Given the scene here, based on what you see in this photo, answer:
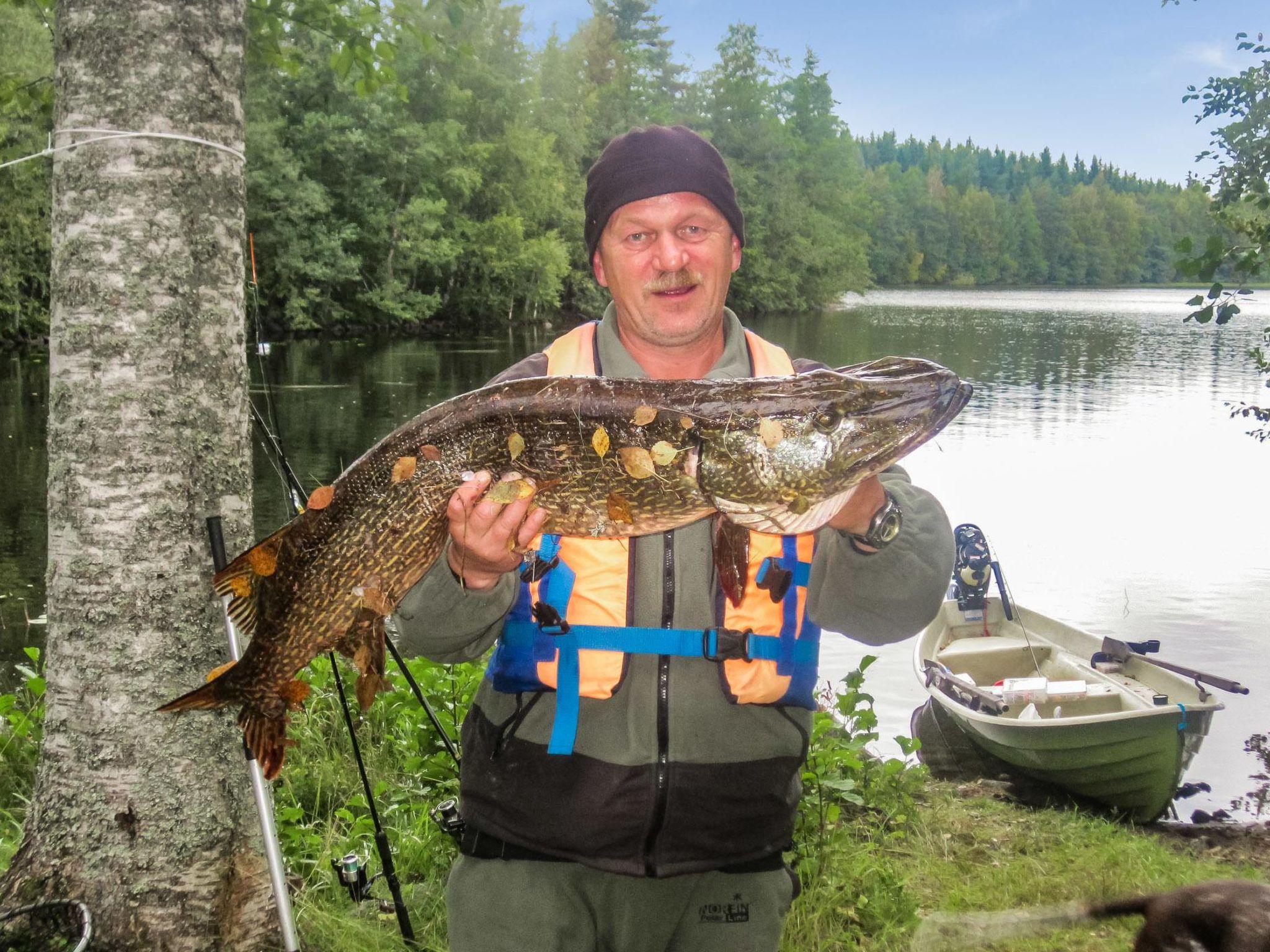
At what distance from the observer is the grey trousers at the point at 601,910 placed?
2.07 m

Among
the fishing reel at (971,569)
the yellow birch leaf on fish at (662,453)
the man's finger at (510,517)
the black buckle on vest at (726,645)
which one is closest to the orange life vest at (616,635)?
the black buckle on vest at (726,645)

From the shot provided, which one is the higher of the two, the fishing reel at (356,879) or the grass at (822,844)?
the fishing reel at (356,879)

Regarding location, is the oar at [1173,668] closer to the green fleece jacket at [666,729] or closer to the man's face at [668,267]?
the green fleece jacket at [666,729]

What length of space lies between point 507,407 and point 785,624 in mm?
794

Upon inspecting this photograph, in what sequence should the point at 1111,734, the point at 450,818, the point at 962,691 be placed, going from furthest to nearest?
the point at 962,691 → the point at 1111,734 → the point at 450,818

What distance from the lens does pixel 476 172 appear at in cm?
3697

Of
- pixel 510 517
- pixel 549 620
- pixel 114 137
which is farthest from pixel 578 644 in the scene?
pixel 114 137

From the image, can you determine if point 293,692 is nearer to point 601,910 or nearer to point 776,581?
point 601,910

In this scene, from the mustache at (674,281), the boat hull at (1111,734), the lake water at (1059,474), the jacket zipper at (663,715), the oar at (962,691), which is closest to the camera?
the jacket zipper at (663,715)

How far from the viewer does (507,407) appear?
2.10 meters

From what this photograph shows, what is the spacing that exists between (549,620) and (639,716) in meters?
0.28

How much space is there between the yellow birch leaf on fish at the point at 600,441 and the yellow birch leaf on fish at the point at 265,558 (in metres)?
0.72

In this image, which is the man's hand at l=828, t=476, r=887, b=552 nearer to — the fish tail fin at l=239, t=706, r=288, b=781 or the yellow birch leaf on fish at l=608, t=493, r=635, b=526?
the yellow birch leaf on fish at l=608, t=493, r=635, b=526

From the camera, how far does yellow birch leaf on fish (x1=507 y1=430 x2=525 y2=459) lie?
211 centimetres
